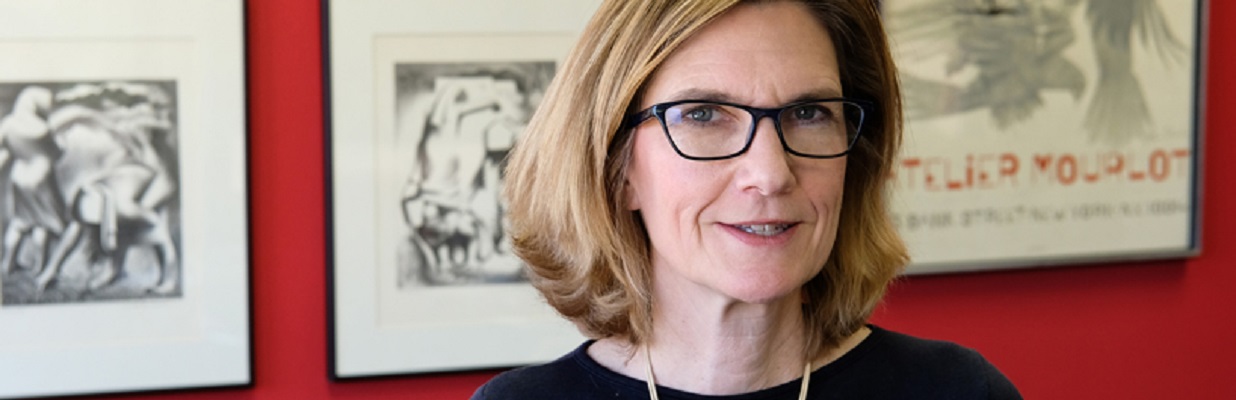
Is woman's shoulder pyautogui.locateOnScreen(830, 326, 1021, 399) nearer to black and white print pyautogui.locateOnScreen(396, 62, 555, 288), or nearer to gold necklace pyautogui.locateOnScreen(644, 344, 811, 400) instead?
gold necklace pyautogui.locateOnScreen(644, 344, 811, 400)

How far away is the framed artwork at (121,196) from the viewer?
2.30m

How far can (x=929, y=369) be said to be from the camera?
1408 millimetres

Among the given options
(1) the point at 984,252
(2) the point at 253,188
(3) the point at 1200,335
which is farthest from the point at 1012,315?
(2) the point at 253,188

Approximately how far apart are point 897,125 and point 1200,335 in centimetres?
204

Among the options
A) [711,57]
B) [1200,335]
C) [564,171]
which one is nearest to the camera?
[711,57]

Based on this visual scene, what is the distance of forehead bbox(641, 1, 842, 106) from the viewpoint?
122 cm

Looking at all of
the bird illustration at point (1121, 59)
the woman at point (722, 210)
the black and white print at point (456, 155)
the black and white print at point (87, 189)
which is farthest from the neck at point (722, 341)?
the bird illustration at point (1121, 59)

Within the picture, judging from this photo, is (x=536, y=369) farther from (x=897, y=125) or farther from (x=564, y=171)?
(x=897, y=125)

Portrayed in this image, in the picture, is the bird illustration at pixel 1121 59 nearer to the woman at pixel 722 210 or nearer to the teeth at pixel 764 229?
the woman at pixel 722 210

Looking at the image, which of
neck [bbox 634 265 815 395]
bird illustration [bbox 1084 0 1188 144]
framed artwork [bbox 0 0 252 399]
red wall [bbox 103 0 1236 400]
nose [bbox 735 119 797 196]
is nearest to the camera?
nose [bbox 735 119 797 196]

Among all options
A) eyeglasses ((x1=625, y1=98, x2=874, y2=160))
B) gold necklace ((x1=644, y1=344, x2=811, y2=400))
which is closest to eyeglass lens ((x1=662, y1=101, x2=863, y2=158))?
eyeglasses ((x1=625, y1=98, x2=874, y2=160))

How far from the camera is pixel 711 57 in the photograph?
4.08 ft

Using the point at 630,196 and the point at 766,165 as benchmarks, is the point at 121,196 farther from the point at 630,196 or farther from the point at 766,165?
the point at 766,165

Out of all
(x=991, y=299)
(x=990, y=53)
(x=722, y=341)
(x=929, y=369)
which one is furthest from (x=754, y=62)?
(x=991, y=299)
